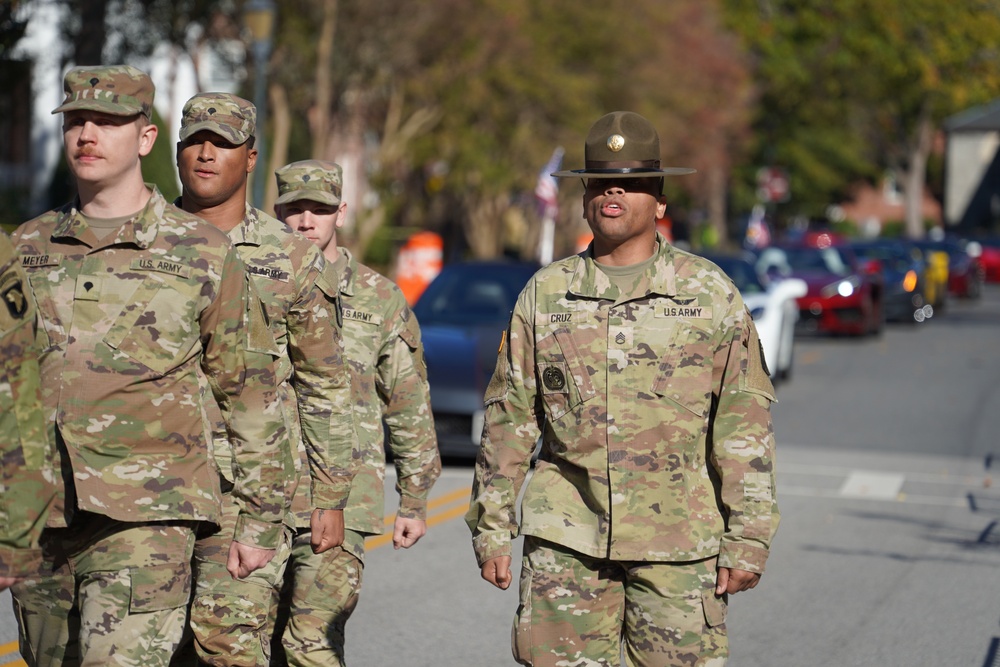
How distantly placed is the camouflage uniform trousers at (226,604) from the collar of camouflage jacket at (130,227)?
0.88m

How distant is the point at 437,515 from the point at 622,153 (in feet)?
21.3

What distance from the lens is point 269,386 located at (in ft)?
15.0

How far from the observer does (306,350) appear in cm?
517

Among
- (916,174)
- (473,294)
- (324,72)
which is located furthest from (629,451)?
(916,174)

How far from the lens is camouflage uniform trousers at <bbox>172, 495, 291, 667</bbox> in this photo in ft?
15.7

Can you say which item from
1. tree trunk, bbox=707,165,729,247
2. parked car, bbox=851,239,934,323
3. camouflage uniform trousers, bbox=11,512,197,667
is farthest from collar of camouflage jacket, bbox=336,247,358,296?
tree trunk, bbox=707,165,729,247

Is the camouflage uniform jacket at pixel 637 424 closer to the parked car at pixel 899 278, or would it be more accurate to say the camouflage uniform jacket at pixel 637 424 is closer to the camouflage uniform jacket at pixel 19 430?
the camouflage uniform jacket at pixel 19 430

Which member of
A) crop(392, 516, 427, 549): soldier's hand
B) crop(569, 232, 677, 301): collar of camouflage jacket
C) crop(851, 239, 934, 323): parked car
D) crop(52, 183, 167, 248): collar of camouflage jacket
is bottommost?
crop(851, 239, 934, 323): parked car

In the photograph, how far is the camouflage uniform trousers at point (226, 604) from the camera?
4773 mm

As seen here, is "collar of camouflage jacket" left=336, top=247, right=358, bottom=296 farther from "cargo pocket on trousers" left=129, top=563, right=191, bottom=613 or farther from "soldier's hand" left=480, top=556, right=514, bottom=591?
"cargo pocket on trousers" left=129, top=563, right=191, bottom=613

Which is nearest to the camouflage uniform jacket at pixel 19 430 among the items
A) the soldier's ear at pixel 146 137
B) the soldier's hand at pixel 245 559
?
the soldier's ear at pixel 146 137

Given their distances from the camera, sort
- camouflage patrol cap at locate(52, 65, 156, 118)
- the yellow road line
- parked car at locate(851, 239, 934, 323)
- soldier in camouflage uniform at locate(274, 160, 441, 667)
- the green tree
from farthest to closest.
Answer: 1. the green tree
2. parked car at locate(851, 239, 934, 323)
3. the yellow road line
4. soldier in camouflage uniform at locate(274, 160, 441, 667)
5. camouflage patrol cap at locate(52, 65, 156, 118)

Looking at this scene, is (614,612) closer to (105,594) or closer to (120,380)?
(105,594)

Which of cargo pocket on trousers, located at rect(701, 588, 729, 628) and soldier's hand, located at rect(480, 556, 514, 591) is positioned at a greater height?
soldier's hand, located at rect(480, 556, 514, 591)
